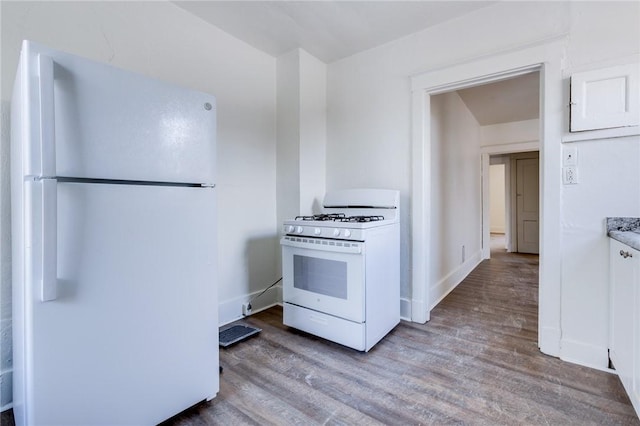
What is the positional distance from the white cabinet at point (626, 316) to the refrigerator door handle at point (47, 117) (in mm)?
2304

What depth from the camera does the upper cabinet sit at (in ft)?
5.46

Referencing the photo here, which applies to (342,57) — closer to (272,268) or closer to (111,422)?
(272,268)

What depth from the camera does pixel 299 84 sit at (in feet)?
9.16

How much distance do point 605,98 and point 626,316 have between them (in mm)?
1234

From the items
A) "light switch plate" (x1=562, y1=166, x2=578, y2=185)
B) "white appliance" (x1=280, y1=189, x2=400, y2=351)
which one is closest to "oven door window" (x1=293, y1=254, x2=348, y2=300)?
"white appliance" (x1=280, y1=189, x2=400, y2=351)

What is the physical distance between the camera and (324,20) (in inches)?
91.6

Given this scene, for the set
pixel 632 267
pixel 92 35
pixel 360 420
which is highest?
pixel 92 35

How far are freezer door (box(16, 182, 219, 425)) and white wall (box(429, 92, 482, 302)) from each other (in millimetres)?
2244

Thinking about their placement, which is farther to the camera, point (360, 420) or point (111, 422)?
point (360, 420)

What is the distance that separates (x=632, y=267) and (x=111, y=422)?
233cm

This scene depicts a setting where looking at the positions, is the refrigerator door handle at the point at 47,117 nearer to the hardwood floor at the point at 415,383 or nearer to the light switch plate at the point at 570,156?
the hardwood floor at the point at 415,383

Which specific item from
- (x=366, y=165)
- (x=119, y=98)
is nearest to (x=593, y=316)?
(x=366, y=165)

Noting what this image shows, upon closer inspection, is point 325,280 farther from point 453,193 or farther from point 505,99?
point 505,99

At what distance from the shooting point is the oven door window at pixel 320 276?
203 cm
